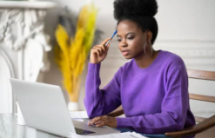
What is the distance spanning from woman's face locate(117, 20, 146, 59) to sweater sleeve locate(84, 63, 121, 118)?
192 millimetres

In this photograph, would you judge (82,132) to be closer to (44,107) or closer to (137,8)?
(44,107)

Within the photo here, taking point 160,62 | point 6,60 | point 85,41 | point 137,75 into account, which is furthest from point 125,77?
point 6,60

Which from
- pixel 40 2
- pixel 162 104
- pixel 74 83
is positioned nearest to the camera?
pixel 162 104

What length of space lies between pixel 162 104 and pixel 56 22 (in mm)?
1517

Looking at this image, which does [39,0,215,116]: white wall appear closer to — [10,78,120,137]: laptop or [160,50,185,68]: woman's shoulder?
[160,50,185,68]: woman's shoulder

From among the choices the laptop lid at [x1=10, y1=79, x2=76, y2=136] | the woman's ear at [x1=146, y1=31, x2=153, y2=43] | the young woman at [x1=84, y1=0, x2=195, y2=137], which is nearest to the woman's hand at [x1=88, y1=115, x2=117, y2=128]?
the young woman at [x1=84, y1=0, x2=195, y2=137]

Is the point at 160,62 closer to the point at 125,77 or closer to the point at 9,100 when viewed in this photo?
the point at 125,77

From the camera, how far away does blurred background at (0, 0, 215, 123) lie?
2.72 m

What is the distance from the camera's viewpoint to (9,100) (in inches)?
107

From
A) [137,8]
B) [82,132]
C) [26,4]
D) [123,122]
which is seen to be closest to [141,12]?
[137,8]

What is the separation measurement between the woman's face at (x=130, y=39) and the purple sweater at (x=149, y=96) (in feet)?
0.34

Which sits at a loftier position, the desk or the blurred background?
the blurred background

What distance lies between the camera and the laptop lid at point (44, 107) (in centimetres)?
118

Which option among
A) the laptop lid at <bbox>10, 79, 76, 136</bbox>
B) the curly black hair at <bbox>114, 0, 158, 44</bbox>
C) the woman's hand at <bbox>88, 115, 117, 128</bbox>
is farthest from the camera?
the curly black hair at <bbox>114, 0, 158, 44</bbox>
